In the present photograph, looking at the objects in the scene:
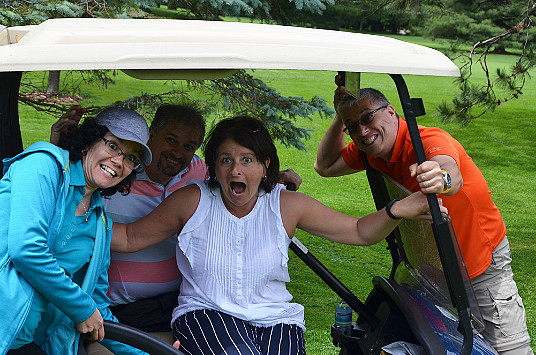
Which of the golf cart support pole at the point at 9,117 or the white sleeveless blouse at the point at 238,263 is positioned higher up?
the golf cart support pole at the point at 9,117

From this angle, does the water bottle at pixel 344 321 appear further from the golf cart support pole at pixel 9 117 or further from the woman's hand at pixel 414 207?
the golf cart support pole at pixel 9 117

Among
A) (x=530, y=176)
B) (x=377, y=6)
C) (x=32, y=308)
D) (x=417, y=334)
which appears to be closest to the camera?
(x=32, y=308)

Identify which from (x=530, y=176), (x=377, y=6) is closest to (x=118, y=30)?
(x=377, y=6)

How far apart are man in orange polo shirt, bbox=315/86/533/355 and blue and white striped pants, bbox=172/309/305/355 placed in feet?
2.53

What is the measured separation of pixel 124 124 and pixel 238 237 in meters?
0.63

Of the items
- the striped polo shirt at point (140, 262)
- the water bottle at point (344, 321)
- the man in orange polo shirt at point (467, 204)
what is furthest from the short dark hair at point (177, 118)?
the water bottle at point (344, 321)

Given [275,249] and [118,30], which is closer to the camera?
[118,30]

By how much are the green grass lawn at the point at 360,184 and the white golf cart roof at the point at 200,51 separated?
10.2 feet

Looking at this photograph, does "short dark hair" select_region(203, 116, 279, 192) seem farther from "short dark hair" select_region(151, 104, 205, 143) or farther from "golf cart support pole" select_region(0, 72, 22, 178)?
"golf cart support pole" select_region(0, 72, 22, 178)

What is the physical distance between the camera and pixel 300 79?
A: 18.6m

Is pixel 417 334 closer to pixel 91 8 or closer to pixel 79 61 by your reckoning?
pixel 79 61

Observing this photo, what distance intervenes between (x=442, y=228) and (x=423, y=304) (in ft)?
1.87

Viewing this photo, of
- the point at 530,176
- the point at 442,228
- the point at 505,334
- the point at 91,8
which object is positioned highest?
the point at 91,8

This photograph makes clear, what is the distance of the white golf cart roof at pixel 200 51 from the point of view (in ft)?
7.09
